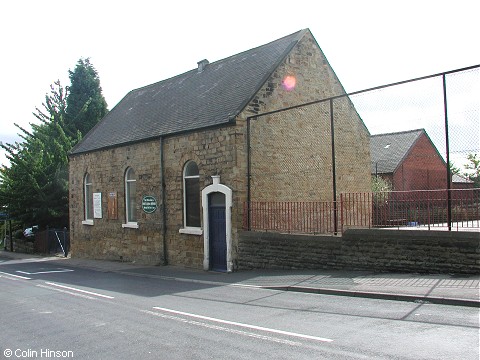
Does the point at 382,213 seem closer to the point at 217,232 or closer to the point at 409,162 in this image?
the point at 217,232

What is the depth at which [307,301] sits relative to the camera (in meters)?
9.23

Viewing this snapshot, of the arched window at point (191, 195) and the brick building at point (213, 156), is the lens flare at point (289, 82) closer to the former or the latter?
the brick building at point (213, 156)

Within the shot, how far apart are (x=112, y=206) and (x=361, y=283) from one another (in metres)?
13.9

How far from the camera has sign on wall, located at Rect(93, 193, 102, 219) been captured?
868 inches

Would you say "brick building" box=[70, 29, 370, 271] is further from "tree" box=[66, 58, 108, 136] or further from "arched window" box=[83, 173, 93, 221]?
"tree" box=[66, 58, 108, 136]

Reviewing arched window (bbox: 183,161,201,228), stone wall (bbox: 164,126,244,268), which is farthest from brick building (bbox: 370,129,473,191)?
arched window (bbox: 183,161,201,228)

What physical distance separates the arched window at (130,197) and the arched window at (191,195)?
385 cm

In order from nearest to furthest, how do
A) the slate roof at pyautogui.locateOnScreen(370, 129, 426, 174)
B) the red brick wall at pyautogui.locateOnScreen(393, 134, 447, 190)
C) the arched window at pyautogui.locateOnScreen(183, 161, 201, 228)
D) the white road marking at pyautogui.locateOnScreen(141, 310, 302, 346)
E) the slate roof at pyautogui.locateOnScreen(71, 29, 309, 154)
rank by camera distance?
the white road marking at pyautogui.locateOnScreen(141, 310, 302, 346) < the red brick wall at pyautogui.locateOnScreen(393, 134, 447, 190) < the slate roof at pyautogui.locateOnScreen(71, 29, 309, 154) < the arched window at pyautogui.locateOnScreen(183, 161, 201, 228) < the slate roof at pyautogui.locateOnScreen(370, 129, 426, 174)

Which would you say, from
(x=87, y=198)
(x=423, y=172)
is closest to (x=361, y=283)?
(x=423, y=172)

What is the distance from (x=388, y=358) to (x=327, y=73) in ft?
48.0

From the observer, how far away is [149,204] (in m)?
18.4

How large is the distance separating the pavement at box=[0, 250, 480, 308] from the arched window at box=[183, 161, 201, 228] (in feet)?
7.53

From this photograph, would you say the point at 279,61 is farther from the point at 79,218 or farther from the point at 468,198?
the point at 79,218

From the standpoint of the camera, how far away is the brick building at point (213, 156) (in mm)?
15344
